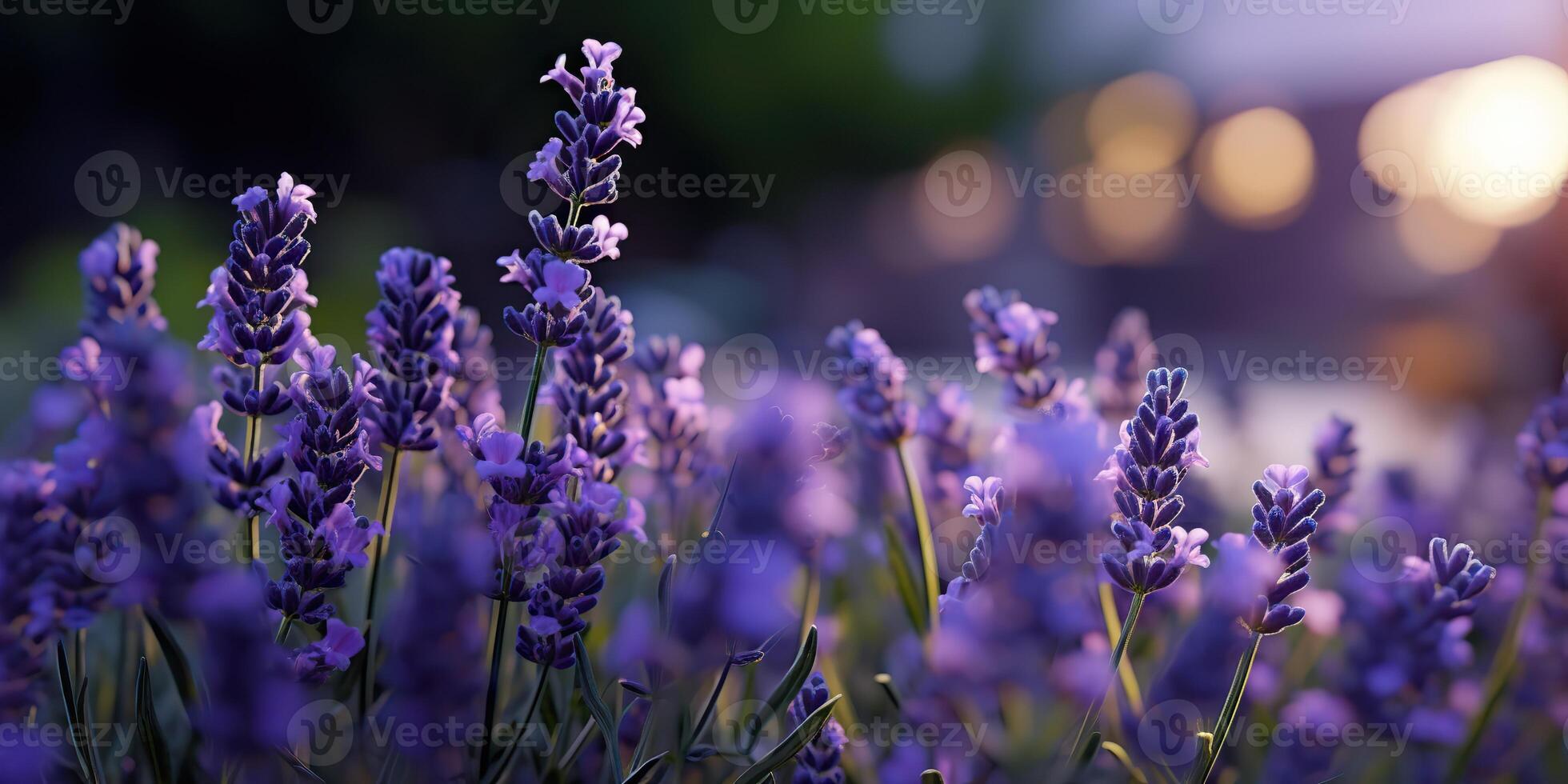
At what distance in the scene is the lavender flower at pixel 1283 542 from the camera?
0.92 m

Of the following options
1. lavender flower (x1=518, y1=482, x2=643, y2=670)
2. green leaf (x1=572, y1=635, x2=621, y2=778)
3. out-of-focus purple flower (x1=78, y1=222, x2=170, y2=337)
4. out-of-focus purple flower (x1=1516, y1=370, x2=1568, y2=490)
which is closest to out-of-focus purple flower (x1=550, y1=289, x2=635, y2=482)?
lavender flower (x1=518, y1=482, x2=643, y2=670)

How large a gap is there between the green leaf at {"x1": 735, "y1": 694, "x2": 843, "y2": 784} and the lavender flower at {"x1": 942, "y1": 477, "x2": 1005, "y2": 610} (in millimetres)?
168

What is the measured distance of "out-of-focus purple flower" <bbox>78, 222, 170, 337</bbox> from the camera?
1327 mm

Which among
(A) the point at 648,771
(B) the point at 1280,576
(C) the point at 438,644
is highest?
(B) the point at 1280,576

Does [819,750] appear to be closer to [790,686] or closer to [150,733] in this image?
[790,686]

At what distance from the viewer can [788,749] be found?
3.09 feet

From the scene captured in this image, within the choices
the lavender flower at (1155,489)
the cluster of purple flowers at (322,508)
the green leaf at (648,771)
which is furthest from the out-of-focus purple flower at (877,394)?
the cluster of purple flowers at (322,508)

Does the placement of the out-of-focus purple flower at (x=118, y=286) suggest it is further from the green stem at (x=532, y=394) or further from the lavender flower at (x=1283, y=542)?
the lavender flower at (x=1283, y=542)

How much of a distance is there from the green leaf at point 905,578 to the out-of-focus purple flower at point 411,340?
611 mm

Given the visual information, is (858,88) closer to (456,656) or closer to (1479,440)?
(1479,440)

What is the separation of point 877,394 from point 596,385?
0.41 metres

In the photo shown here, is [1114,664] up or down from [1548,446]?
down

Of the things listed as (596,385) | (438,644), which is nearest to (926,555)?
(596,385)

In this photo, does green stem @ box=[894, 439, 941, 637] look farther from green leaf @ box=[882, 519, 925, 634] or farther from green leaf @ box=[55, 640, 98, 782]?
green leaf @ box=[55, 640, 98, 782]
